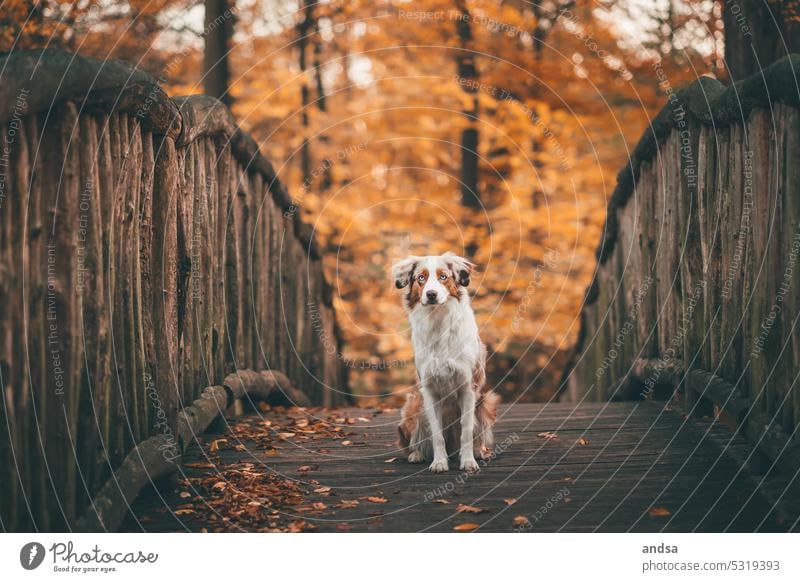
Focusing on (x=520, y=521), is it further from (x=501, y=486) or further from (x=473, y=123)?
(x=473, y=123)

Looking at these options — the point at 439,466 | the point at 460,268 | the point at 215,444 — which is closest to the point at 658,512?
the point at 439,466

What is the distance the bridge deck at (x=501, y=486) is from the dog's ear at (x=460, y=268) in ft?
3.45

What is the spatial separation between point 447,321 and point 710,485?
1783mm

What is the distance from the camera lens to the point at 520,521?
366 cm

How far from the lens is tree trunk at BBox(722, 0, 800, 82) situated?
20.0 feet

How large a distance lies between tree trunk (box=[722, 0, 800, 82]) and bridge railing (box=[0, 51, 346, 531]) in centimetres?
400

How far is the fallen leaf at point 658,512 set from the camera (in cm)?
361

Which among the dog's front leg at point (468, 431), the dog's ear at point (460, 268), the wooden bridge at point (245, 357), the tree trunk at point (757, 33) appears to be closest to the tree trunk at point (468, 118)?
the tree trunk at point (757, 33)

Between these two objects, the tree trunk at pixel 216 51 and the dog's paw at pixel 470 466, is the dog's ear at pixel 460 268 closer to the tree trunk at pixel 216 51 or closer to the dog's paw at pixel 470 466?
the dog's paw at pixel 470 466

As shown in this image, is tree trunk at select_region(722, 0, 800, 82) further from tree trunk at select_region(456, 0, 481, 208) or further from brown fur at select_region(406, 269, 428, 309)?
tree trunk at select_region(456, 0, 481, 208)

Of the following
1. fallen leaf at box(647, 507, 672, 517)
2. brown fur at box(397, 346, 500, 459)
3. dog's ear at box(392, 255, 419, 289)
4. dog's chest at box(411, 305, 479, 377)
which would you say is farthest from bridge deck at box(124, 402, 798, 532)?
dog's ear at box(392, 255, 419, 289)

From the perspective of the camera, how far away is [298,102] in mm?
13078

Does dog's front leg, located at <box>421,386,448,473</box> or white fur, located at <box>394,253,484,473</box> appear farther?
white fur, located at <box>394,253,484,473</box>

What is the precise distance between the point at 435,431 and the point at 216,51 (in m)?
5.91
